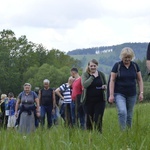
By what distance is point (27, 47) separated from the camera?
3462 inches

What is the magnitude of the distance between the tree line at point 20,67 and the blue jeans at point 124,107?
240ft

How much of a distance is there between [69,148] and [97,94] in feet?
17.2

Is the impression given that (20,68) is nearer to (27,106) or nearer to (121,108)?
(27,106)

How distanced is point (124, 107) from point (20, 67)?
3176 inches

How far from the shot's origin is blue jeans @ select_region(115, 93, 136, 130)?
8.60 meters

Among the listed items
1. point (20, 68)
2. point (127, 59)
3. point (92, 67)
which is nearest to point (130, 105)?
point (127, 59)

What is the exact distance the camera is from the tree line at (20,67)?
273 ft

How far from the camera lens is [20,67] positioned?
8869 cm

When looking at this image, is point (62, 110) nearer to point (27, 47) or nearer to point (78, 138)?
point (78, 138)

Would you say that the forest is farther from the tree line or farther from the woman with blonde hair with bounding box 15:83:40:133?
the woman with blonde hair with bounding box 15:83:40:133

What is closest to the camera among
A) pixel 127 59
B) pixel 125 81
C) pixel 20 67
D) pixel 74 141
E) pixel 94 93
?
pixel 74 141

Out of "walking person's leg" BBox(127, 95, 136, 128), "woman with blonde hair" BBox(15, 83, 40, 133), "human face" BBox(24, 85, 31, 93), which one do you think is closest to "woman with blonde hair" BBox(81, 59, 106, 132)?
"walking person's leg" BBox(127, 95, 136, 128)

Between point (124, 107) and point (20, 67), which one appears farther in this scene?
point (20, 67)

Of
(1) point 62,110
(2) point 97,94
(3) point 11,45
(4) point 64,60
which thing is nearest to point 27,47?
(3) point 11,45
